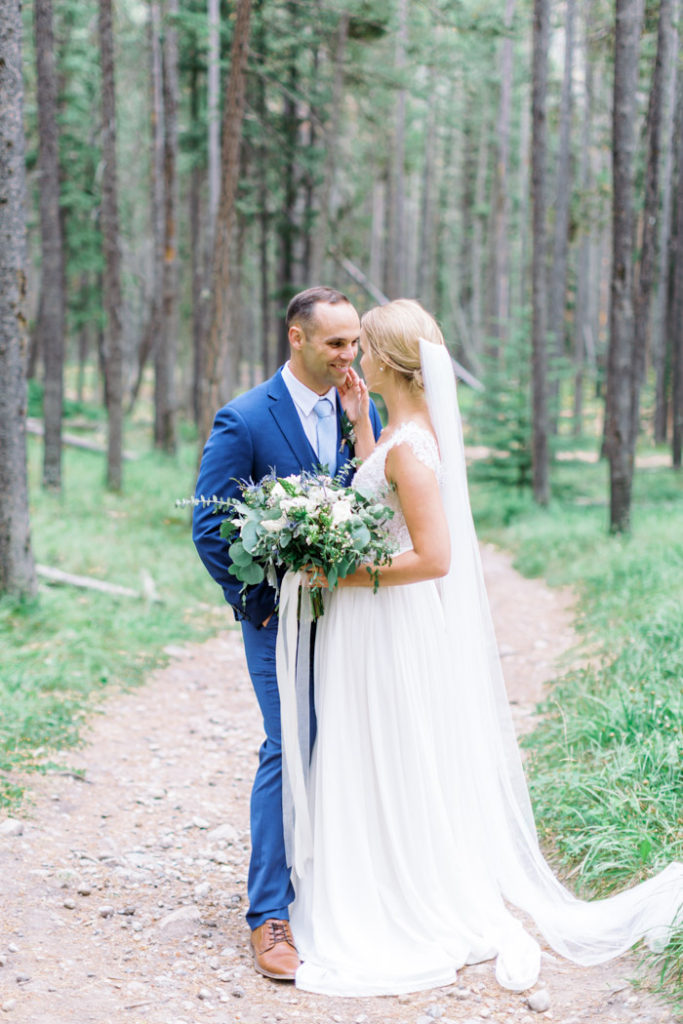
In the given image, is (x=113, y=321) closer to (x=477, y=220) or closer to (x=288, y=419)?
(x=288, y=419)

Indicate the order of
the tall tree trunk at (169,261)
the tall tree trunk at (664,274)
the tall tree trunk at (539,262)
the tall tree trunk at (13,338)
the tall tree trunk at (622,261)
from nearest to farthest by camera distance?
the tall tree trunk at (13,338)
the tall tree trunk at (622,261)
the tall tree trunk at (539,262)
the tall tree trunk at (169,261)
the tall tree trunk at (664,274)

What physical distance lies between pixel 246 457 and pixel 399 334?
2.54 ft

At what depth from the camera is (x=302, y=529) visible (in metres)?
3.26

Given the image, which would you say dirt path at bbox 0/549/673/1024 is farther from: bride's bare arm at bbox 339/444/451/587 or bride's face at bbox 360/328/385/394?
bride's face at bbox 360/328/385/394

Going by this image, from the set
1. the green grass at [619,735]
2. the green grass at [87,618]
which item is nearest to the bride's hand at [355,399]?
the green grass at [619,735]

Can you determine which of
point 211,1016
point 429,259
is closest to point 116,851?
point 211,1016

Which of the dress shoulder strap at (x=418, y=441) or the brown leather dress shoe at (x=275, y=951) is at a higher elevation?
the dress shoulder strap at (x=418, y=441)

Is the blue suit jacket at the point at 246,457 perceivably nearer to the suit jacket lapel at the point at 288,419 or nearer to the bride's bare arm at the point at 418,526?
the suit jacket lapel at the point at 288,419

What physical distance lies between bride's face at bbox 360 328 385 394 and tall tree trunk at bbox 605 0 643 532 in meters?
8.45

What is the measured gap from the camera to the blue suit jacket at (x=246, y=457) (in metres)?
3.55

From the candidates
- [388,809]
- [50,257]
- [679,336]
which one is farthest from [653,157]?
[388,809]

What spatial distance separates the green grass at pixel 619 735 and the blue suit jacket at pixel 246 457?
1970 millimetres

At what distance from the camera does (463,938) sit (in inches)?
139

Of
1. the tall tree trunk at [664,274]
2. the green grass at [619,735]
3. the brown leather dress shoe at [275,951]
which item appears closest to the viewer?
the brown leather dress shoe at [275,951]
